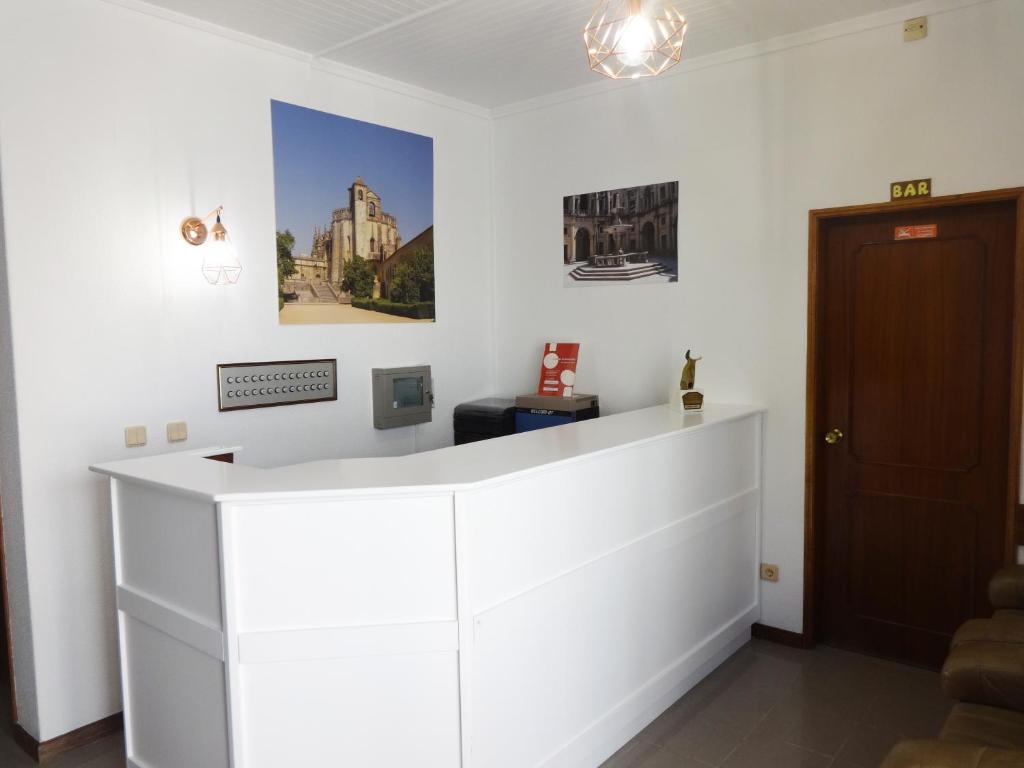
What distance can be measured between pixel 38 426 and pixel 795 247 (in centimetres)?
338

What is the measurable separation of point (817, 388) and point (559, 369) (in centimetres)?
145

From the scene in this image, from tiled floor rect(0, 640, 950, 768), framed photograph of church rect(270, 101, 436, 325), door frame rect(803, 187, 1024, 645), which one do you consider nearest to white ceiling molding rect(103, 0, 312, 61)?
framed photograph of church rect(270, 101, 436, 325)

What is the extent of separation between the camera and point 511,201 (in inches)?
190

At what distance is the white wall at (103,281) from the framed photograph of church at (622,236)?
1.65 metres

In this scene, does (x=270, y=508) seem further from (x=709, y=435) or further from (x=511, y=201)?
(x=511, y=201)

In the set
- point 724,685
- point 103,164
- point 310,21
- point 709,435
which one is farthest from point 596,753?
point 310,21

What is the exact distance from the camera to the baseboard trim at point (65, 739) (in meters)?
3.00

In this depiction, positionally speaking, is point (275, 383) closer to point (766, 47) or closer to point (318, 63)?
point (318, 63)

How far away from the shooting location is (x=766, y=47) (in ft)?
12.3

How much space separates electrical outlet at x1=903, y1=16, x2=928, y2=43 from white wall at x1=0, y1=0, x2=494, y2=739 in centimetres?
278

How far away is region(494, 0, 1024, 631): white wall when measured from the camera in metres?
3.29

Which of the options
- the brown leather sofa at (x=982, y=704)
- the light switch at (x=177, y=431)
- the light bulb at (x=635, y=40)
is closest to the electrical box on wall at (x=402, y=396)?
the light switch at (x=177, y=431)

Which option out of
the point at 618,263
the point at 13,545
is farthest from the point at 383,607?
the point at 618,263

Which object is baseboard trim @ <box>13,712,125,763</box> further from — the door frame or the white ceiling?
the door frame
